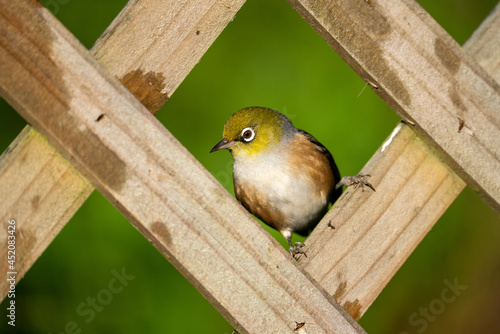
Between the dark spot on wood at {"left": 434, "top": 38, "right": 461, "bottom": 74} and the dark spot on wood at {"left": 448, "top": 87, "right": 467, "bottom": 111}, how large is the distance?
0.23 feet

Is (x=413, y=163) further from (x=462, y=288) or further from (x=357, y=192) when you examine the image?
(x=462, y=288)

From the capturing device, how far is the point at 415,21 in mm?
1957

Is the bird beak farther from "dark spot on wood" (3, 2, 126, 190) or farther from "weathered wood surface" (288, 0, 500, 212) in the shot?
"dark spot on wood" (3, 2, 126, 190)

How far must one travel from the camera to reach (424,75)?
1979 millimetres

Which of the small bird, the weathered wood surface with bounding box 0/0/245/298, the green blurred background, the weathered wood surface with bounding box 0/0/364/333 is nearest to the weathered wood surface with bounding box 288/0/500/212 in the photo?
the weathered wood surface with bounding box 0/0/245/298

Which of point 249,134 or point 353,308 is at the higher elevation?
point 249,134

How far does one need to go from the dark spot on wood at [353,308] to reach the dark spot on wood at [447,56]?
2.99 ft

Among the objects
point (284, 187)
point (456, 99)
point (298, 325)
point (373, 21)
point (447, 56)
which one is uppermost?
point (373, 21)

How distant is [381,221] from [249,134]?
1094mm

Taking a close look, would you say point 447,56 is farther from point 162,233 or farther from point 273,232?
point 273,232

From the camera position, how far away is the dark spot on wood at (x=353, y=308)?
2.05 m

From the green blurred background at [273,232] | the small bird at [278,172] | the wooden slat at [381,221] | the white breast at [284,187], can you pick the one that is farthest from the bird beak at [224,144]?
the wooden slat at [381,221]

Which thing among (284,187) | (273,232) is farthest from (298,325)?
(273,232)

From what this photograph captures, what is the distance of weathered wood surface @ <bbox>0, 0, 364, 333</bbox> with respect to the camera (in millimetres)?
1565
